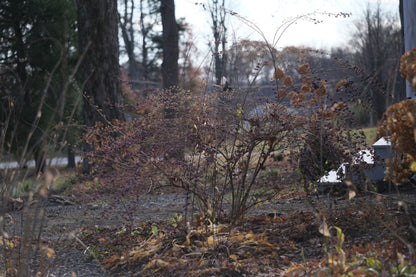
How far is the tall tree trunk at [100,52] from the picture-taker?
9.03 metres

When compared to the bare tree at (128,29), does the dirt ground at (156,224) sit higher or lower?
lower

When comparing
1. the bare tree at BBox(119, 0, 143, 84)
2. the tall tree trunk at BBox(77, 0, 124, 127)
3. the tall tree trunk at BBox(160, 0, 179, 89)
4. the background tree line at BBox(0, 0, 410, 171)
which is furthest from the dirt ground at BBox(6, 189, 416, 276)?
the bare tree at BBox(119, 0, 143, 84)

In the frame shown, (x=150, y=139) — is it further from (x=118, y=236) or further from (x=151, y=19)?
(x=151, y=19)

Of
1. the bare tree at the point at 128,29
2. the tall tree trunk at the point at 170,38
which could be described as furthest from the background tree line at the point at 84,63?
the bare tree at the point at 128,29

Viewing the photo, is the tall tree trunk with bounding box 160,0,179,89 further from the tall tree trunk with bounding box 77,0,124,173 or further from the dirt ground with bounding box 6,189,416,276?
the dirt ground with bounding box 6,189,416,276

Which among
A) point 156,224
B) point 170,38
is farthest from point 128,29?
point 156,224

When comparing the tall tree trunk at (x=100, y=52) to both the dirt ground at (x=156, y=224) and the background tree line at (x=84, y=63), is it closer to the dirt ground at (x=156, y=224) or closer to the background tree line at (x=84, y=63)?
the background tree line at (x=84, y=63)

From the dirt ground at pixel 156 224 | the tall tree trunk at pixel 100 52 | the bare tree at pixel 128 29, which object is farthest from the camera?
the bare tree at pixel 128 29

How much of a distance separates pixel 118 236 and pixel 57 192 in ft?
17.8

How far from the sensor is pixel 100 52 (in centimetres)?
909

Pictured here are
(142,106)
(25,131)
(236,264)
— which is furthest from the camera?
(25,131)

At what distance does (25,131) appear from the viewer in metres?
11.5

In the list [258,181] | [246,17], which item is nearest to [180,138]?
[246,17]

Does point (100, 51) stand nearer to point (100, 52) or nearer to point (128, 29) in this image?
point (100, 52)
